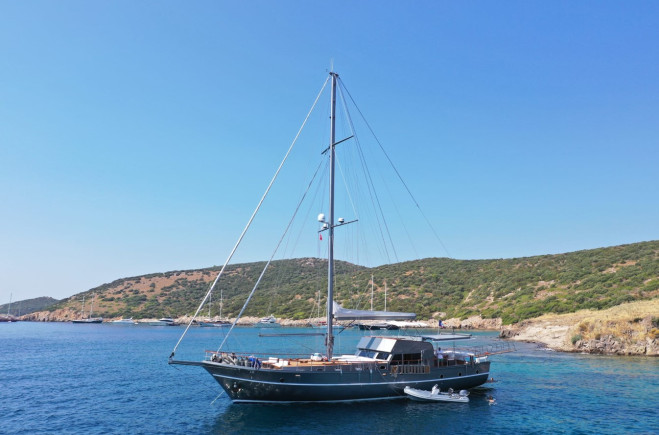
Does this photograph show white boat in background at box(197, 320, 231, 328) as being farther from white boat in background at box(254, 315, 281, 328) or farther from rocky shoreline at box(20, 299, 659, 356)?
rocky shoreline at box(20, 299, 659, 356)

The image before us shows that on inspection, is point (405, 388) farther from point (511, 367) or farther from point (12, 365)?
point (12, 365)

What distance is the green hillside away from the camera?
80812 mm

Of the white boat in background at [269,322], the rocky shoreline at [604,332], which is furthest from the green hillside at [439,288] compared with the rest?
the rocky shoreline at [604,332]

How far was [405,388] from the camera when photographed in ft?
96.3

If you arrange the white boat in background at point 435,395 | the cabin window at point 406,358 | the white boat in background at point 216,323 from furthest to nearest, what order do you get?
the white boat in background at point 216,323, the cabin window at point 406,358, the white boat in background at point 435,395

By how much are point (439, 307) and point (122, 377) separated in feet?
253

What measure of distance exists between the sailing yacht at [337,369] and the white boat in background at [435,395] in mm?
629

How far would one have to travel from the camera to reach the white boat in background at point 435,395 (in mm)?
29094

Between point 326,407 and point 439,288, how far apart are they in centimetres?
9210

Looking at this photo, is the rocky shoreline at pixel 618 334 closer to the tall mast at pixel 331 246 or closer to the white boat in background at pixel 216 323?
the tall mast at pixel 331 246

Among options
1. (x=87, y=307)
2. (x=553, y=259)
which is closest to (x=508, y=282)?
(x=553, y=259)

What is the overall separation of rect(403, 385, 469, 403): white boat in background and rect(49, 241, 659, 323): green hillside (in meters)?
42.3

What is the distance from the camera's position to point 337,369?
27812 millimetres

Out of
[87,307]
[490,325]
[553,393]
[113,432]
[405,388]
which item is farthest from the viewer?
[87,307]
